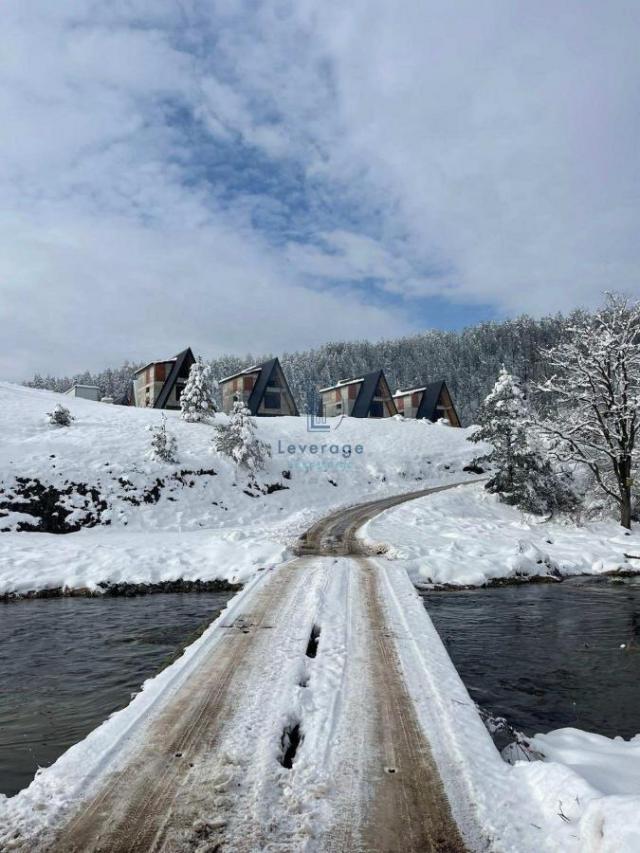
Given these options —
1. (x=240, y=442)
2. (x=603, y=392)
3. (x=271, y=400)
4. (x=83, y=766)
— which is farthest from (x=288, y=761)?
(x=271, y=400)

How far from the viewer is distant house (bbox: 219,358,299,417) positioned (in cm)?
5428

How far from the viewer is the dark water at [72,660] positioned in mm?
5891

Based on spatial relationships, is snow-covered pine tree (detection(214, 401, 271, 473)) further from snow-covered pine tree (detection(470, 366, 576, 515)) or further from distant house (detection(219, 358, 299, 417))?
distant house (detection(219, 358, 299, 417))

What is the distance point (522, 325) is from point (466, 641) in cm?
14095

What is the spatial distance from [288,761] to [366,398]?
5512 centimetres

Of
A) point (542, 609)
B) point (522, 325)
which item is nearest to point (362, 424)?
point (542, 609)

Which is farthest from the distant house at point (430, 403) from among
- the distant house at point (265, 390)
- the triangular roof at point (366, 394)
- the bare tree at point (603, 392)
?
the bare tree at point (603, 392)

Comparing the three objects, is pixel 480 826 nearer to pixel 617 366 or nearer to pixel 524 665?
pixel 524 665

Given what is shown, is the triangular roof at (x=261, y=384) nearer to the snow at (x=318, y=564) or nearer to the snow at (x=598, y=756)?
the snow at (x=318, y=564)

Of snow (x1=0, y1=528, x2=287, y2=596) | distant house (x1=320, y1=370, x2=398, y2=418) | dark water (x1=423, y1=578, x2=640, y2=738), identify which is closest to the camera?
dark water (x1=423, y1=578, x2=640, y2=738)

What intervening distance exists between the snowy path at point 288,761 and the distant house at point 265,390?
46.2 meters

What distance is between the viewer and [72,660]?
870 cm

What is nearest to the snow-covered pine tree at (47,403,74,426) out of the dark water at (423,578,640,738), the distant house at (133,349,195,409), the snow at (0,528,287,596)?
the snow at (0,528,287,596)

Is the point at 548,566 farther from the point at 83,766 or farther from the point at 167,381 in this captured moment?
the point at 167,381
